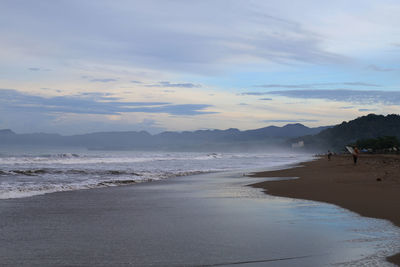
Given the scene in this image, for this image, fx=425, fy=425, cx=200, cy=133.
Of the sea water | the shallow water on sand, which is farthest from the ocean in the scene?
the sea water

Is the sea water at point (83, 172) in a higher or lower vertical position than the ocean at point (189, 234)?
lower

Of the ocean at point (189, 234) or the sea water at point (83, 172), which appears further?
the sea water at point (83, 172)

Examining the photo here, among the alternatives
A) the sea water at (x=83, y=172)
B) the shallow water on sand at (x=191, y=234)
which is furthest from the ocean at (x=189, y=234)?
the sea water at (x=83, y=172)

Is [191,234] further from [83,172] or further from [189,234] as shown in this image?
[83,172]

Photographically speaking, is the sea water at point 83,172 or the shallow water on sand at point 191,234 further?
the sea water at point 83,172

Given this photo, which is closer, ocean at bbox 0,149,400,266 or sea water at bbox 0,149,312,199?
ocean at bbox 0,149,400,266

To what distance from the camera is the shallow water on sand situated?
16.7 ft

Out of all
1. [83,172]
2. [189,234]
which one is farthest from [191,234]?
[83,172]

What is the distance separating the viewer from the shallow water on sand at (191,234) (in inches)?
201

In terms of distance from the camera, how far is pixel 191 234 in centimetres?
651

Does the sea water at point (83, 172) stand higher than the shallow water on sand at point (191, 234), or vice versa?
the shallow water on sand at point (191, 234)

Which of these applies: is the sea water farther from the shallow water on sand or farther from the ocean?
the shallow water on sand

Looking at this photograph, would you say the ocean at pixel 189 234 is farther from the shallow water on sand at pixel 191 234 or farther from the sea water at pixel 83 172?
the sea water at pixel 83 172

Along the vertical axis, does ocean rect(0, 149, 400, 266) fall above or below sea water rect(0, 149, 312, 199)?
above
